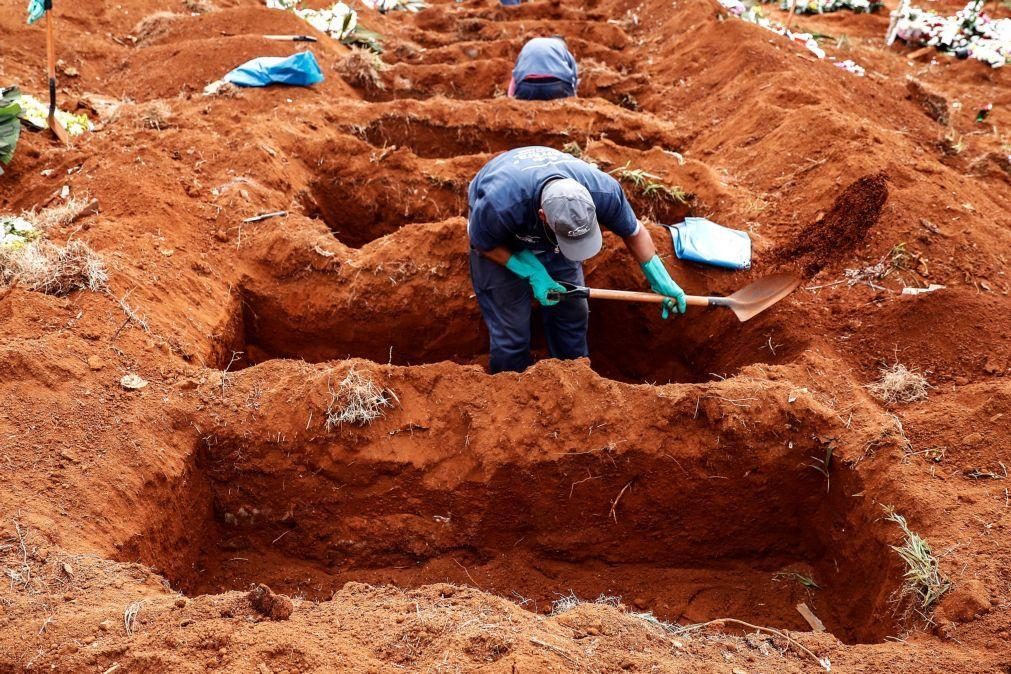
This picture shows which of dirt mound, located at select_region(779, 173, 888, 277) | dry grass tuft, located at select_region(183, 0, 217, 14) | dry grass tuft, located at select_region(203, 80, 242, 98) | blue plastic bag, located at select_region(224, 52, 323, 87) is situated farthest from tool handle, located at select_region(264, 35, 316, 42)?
dirt mound, located at select_region(779, 173, 888, 277)

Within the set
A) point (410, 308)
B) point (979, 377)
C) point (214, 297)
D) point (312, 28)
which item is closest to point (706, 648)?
point (979, 377)

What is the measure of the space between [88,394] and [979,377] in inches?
170

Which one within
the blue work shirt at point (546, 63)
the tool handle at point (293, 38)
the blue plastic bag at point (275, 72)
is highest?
the blue work shirt at point (546, 63)

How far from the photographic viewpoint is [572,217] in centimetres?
394

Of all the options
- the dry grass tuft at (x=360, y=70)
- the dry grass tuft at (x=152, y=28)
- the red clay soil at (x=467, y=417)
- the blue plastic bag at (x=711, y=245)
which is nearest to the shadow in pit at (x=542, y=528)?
the red clay soil at (x=467, y=417)

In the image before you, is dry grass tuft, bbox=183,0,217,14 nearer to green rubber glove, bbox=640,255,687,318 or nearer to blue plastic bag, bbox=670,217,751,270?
blue plastic bag, bbox=670,217,751,270

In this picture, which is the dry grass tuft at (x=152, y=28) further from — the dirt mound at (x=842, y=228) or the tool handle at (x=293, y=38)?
the dirt mound at (x=842, y=228)

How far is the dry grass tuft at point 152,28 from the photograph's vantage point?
8.81 m

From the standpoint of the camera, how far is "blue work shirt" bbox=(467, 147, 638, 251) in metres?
4.25

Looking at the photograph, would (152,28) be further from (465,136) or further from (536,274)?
(536,274)

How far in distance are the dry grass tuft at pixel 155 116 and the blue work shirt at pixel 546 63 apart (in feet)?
9.32

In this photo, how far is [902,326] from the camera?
Result: 4.77m

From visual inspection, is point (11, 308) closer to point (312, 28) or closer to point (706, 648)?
point (706, 648)

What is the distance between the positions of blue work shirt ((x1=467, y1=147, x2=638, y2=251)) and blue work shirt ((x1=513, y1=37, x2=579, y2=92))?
124 inches
